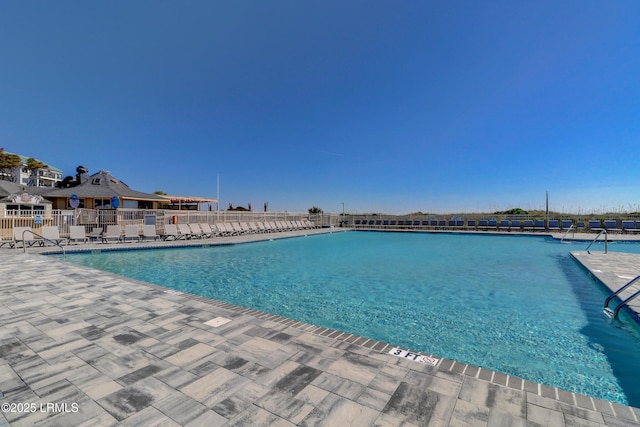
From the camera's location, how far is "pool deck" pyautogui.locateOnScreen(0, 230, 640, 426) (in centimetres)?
152

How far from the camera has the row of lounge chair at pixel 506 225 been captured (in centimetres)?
1631

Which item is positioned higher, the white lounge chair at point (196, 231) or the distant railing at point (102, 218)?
the distant railing at point (102, 218)

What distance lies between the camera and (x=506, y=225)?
19344mm

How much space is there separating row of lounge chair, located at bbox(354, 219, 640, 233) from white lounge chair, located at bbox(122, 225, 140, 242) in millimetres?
16904

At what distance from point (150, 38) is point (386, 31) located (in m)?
10.2

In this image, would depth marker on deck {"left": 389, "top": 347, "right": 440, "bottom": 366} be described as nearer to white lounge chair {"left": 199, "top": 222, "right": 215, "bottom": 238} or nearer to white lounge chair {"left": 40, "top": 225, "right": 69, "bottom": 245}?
white lounge chair {"left": 40, "top": 225, "right": 69, "bottom": 245}

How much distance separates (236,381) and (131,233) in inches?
470

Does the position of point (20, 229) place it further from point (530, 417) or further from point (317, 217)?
point (317, 217)

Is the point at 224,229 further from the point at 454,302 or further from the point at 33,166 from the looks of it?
the point at 33,166

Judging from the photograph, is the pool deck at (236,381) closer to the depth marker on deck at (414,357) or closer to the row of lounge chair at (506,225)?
the depth marker on deck at (414,357)

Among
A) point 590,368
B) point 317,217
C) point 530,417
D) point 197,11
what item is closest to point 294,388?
point 530,417

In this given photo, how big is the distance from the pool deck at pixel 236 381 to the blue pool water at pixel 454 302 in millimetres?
1053

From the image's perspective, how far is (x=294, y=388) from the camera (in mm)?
1785

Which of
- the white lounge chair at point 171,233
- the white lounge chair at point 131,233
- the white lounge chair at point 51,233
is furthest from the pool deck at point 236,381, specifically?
the white lounge chair at point 171,233
